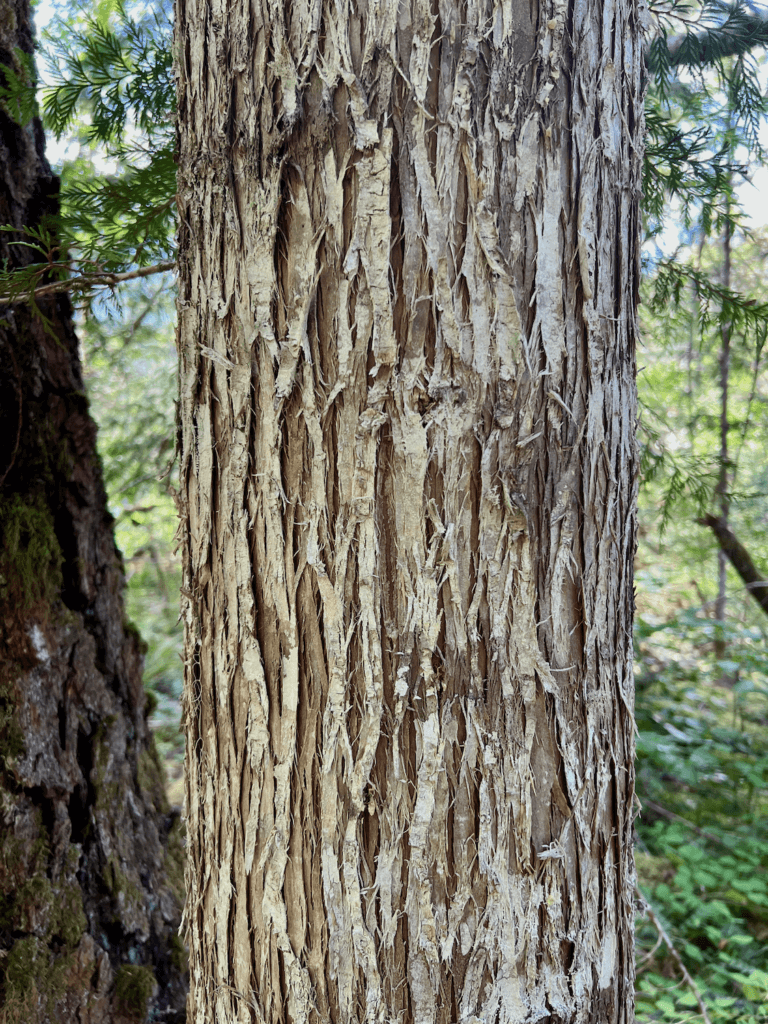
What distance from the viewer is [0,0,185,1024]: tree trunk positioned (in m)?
1.62

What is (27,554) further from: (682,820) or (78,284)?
(682,820)

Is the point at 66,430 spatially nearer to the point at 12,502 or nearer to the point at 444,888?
the point at 12,502

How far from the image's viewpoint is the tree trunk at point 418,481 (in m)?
0.97

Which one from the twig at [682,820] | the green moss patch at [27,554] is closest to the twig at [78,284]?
the green moss patch at [27,554]

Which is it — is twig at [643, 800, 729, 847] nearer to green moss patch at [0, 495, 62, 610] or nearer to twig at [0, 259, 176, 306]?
green moss patch at [0, 495, 62, 610]

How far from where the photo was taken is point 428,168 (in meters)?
0.96

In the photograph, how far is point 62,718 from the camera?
69.0 inches

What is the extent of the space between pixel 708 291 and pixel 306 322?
1533 mm

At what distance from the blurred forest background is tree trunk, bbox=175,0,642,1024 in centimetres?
34

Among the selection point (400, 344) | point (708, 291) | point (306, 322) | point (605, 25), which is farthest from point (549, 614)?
point (708, 291)

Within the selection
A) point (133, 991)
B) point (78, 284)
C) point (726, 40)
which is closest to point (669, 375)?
point (726, 40)

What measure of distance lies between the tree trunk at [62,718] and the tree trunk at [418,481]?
Result: 2.81 ft

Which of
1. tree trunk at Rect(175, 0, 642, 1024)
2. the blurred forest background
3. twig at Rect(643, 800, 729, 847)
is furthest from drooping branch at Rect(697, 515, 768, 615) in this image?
tree trunk at Rect(175, 0, 642, 1024)

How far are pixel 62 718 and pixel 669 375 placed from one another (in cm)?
387
